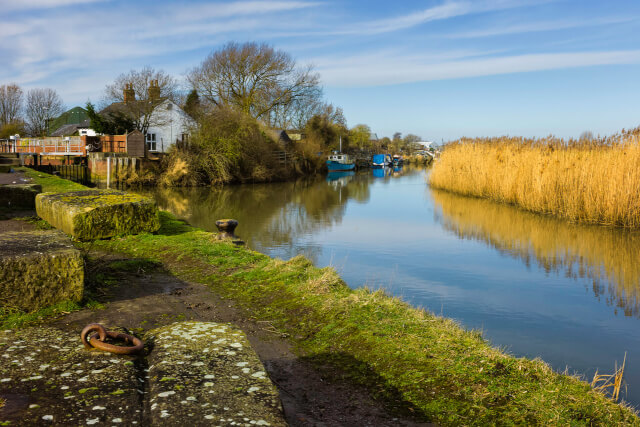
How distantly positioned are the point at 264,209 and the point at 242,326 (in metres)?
17.4

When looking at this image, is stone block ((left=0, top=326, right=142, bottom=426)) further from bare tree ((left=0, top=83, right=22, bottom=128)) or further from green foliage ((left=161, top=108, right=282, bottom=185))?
bare tree ((left=0, top=83, right=22, bottom=128))

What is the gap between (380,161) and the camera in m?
84.0

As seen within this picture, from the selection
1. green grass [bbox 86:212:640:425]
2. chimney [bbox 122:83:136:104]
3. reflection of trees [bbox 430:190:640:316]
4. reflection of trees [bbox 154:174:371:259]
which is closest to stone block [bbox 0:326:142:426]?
green grass [bbox 86:212:640:425]

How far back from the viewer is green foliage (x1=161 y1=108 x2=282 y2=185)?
36375 mm

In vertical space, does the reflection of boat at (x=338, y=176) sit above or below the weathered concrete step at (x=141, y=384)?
below

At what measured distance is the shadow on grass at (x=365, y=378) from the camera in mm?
4055

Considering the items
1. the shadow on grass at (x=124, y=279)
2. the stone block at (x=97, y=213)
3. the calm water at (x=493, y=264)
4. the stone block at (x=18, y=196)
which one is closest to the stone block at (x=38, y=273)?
the shadow on grass at (x=124, y=279)

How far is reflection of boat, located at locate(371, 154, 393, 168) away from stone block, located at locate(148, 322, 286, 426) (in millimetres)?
81619

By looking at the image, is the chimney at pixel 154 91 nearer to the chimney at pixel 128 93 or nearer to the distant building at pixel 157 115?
the distant building at pixel 157 115

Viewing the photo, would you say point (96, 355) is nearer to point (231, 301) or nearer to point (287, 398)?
point (287, 398)

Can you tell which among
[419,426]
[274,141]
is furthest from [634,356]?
[274,141]

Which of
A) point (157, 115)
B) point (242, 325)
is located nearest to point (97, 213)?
point (242, 325)

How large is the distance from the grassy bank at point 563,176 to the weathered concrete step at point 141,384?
632 inches

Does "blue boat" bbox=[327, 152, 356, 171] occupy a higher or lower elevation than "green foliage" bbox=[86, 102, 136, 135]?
lower
